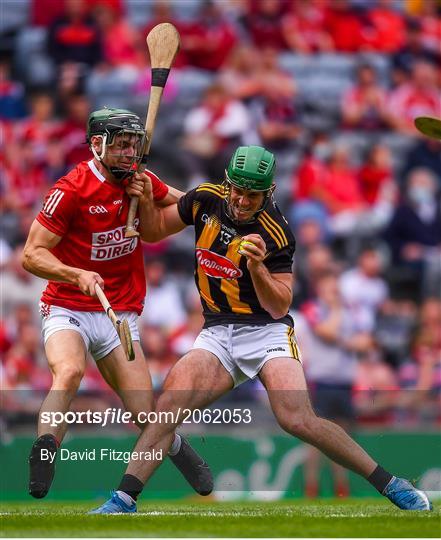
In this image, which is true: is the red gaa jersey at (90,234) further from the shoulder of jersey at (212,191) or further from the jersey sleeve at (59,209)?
the shoulder of jersey at (212,191)

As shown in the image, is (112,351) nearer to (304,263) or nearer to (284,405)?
(284,405)

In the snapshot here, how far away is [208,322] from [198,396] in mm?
499

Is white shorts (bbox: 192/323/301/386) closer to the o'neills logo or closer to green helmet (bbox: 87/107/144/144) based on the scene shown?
the o'neills logo

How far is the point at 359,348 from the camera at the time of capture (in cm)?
1248

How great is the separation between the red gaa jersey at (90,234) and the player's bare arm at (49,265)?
0.06 meters

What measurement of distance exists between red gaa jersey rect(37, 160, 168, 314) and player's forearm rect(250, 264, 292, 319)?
0.94 m

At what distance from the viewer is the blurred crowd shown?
1234 centimetres

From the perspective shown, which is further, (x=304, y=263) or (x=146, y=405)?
(x=304, y=263)

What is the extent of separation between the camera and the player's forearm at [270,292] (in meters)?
7.07

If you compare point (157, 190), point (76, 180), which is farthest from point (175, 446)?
point (76, 180)

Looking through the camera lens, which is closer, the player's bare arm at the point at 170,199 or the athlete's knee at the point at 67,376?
the athlete's knee at the point at 67,376

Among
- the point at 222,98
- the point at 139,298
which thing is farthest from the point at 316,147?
the point at 139,298

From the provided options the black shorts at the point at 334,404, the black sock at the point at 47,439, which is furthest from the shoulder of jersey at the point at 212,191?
the black shorts at the point at 334,404

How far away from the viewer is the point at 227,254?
740 centimetres
